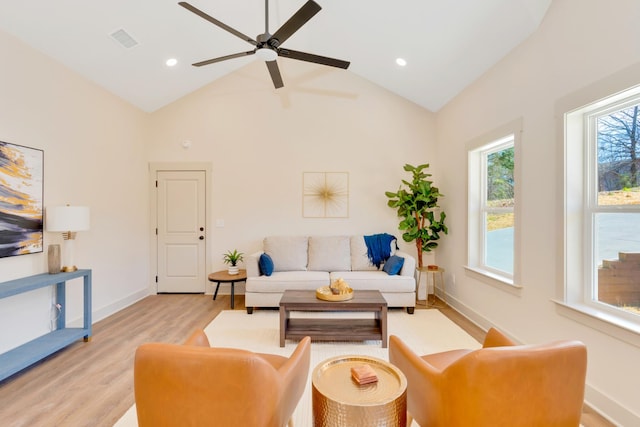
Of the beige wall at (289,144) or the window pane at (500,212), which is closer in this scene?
the window pane at (500,212)

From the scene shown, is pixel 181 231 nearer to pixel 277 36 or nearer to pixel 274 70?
pixel 274 70

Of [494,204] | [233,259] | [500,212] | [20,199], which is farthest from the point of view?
[233,259]

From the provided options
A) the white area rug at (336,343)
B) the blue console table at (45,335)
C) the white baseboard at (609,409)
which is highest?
the blue console table at (45,335)

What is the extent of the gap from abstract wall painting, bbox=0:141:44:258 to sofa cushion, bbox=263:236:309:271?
2565 mm

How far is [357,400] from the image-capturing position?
122cm

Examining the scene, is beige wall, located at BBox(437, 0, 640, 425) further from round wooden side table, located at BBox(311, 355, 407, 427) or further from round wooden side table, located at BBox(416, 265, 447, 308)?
round wooden side table, located at BBox(311, 355, 407, 427)

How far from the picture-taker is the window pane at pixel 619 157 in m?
2.01

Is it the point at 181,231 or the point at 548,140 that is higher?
the point at 548,140

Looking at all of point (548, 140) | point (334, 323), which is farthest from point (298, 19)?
point (334, 323)

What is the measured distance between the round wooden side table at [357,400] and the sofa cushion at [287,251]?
3.09 meters

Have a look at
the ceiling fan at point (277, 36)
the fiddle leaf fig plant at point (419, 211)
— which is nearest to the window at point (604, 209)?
the ceiling fan at point (277, 36)

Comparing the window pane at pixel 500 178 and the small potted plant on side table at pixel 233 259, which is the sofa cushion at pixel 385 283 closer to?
the window pane at pixel 500 178

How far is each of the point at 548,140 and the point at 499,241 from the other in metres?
1.35

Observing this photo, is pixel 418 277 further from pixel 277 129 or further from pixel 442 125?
pixel 277 129
